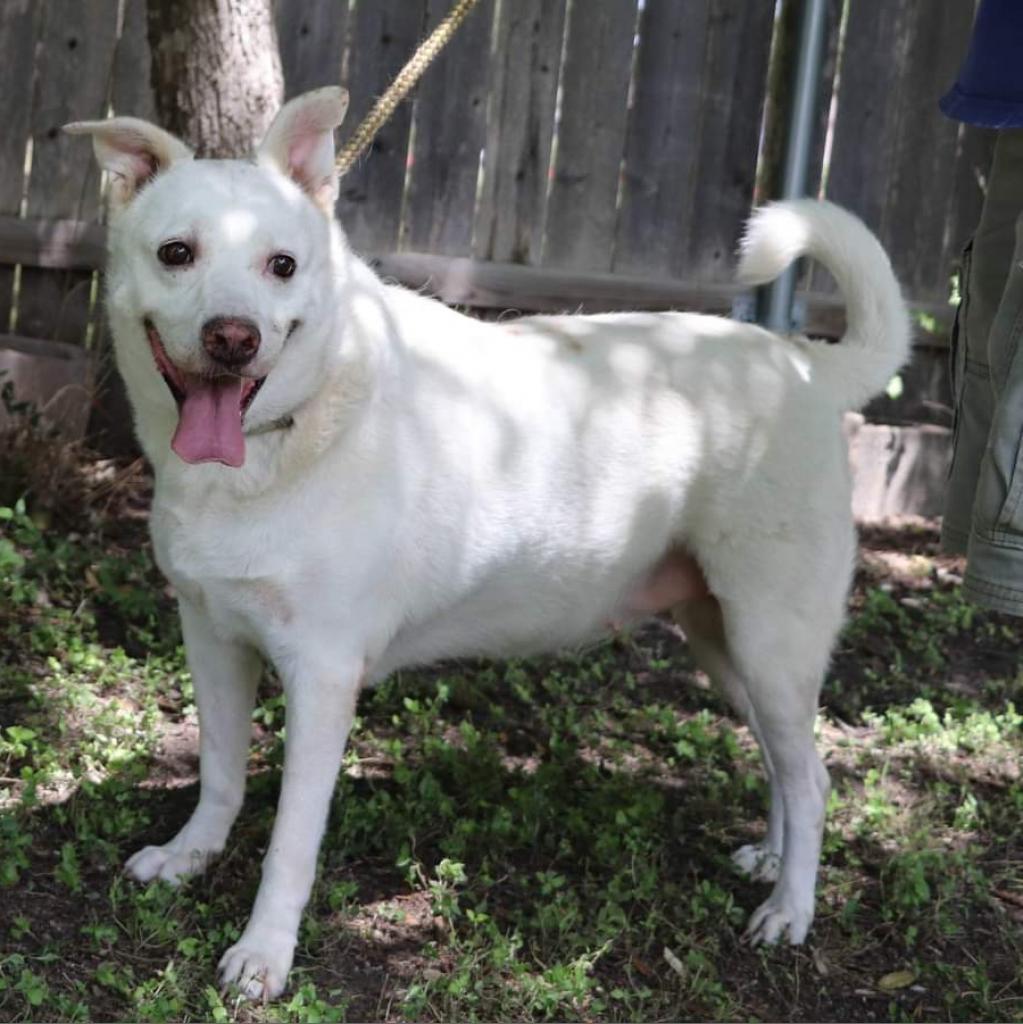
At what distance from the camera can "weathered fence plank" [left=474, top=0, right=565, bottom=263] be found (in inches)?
244

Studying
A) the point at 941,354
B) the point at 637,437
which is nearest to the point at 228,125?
the point at 637,437

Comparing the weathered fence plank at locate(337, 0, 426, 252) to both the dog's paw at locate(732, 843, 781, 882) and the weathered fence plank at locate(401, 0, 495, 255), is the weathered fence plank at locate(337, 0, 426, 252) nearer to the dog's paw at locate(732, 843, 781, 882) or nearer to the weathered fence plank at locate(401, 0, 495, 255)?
the weathered fence plank at locate(401, 0, 495, 255)

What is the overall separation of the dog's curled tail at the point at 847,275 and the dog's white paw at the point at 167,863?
1900 mm

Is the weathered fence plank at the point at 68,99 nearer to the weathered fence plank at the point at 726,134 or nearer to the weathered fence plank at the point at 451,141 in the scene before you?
the weathered fence plank at the point at 451,141

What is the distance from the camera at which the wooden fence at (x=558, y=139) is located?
580 cm

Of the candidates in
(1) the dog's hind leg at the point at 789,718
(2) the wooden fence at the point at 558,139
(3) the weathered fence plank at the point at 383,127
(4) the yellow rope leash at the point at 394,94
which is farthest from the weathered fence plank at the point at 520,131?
(1) the dog's hind leg at the point at 789,718

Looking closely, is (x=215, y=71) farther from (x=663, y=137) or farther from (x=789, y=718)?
(x=789, y=718)

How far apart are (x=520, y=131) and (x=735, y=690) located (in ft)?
9.96

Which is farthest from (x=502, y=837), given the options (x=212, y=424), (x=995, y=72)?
(x=995, y=72)

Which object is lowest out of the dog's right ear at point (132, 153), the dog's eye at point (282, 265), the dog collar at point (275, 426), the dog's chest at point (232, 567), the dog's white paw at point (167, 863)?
the dog's white paw at point (167, 863)

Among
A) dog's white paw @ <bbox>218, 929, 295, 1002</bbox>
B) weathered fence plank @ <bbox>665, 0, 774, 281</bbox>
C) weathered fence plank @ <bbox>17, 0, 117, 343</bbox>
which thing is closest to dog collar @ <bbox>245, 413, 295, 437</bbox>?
dog's white paw @ <bbox>218, 929, 295, 1002</bbox>

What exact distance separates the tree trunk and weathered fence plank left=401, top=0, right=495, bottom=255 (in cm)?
141

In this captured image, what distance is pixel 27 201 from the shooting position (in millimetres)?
5828

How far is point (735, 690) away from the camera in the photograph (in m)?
4.12
